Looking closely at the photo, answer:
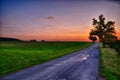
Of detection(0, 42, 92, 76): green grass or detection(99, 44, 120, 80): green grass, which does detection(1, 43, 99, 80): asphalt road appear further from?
detection(0, 42, 92, 76): green grass

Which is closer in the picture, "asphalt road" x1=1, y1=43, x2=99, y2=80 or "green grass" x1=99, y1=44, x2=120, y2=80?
"asphalt road" x1=1, y1=43, x2=99, y2=80

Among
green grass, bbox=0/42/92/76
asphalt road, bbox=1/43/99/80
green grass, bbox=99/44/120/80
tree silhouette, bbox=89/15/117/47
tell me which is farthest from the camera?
tree silhouette, bbox=89/15/117/47

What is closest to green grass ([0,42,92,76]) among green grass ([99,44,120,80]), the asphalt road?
the asphalt road

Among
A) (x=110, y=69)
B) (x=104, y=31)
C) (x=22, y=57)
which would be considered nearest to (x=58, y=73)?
(x=110, y=69)

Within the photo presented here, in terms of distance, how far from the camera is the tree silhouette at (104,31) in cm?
8538

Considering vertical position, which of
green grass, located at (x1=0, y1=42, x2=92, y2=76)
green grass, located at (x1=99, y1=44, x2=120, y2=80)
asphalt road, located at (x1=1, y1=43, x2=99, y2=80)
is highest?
green grass, located at (x1=0, y1=42, x2=92, y2=76)

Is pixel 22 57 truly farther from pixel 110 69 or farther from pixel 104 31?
pixel 104 31

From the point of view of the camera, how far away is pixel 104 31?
88188 mm

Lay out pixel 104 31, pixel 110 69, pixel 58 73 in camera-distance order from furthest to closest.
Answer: pixel 104 31 < pixel 110 69 < pixel 58 73

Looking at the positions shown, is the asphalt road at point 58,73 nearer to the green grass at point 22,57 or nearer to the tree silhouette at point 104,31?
the green grass at point 22,57

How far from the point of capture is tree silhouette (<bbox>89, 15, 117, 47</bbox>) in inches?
3361

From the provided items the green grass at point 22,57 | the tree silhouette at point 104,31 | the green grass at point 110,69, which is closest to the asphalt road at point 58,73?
the green grass at point 110,69

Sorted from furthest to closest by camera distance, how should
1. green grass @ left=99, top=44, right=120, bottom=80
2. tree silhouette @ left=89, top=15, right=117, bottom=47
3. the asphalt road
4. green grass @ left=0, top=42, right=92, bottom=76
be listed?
tree silhouette @ left=89, top=15, right=117, bottom=47
green grass @ left=0, top=42, right=92, bottom=76
green grass @ left=99, top=44, right=120, bottom=80
the asphalt road

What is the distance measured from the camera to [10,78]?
52.7 feet
